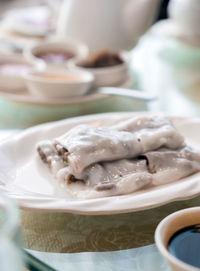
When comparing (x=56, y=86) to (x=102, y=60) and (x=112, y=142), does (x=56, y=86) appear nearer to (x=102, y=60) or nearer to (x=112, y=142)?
(x=102, y=60)

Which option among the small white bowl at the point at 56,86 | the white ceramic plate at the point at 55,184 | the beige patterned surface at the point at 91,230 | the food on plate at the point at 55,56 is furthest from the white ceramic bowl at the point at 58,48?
the beige patterned surface at the point at 91,230

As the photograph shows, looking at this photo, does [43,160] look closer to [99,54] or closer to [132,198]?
[132,198]

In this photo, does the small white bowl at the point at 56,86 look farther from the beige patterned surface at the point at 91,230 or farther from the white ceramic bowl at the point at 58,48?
the beige patterned surface at the point at 91,230

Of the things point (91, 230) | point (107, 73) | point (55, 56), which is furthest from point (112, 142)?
point (55, 56)

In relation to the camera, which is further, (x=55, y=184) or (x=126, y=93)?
(x=126, y=93)

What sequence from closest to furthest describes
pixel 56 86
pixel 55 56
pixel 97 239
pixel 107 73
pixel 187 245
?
pixel 187 245 → pixel 97 239 → pixel 56 86 → pixel 107 73 → pixel 55 56

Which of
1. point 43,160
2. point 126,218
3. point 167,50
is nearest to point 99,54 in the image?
point 167,50
